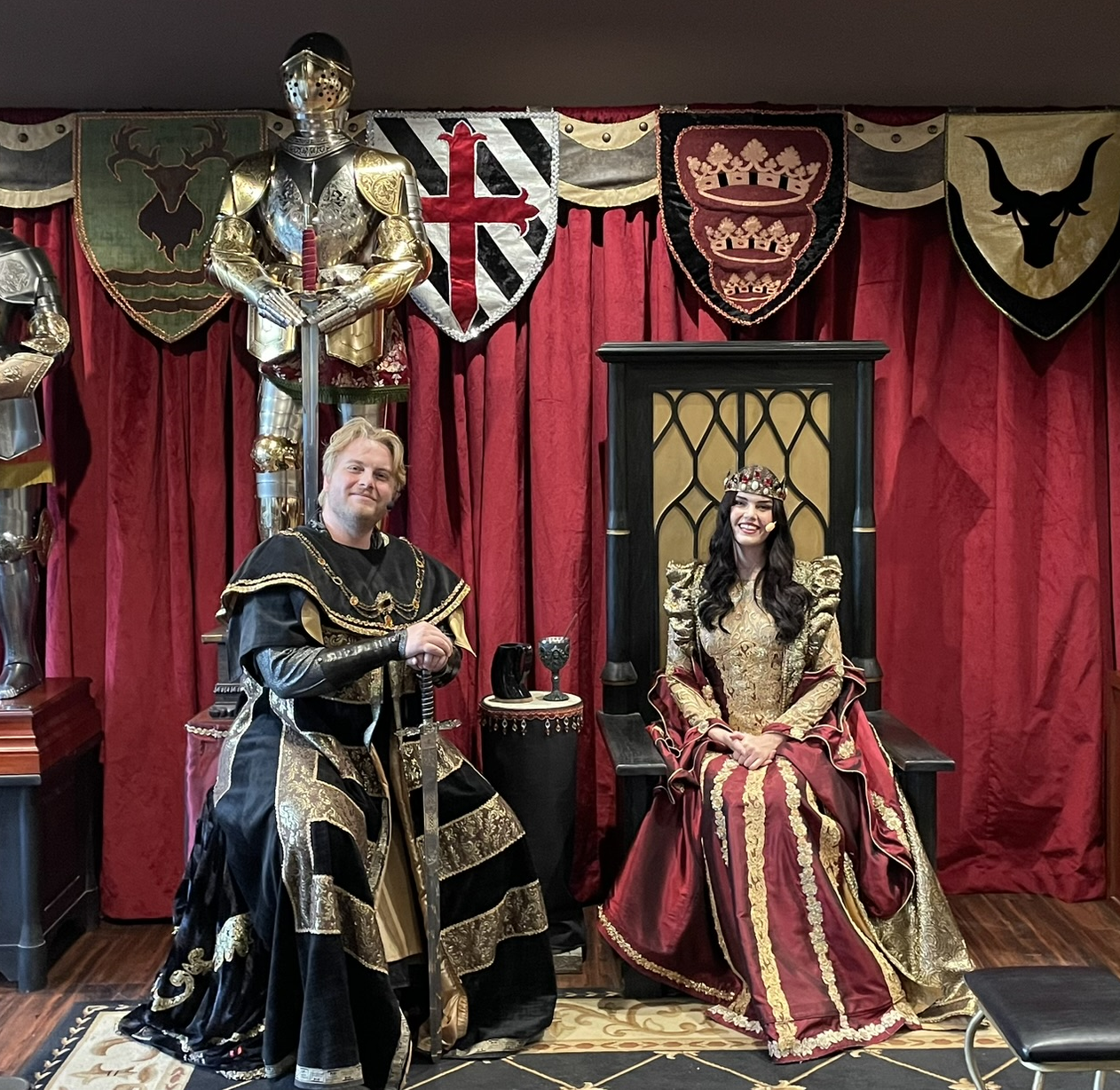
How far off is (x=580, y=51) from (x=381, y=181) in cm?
69

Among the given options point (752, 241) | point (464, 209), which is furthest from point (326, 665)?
point (752, 241)

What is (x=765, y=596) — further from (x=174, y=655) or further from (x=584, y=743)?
(x=174, y=655)

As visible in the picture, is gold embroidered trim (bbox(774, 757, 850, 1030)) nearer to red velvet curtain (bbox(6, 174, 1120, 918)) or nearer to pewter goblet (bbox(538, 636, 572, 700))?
pewter goblet (bbox(538, 636, 572, 700))

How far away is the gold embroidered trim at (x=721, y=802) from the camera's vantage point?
330cm

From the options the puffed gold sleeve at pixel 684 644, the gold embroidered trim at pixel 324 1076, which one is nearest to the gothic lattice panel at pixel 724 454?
the puffed gold sleeve at pixel 684 644

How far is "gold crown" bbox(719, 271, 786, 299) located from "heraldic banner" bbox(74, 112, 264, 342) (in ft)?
4.91

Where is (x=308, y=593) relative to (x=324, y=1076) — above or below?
above

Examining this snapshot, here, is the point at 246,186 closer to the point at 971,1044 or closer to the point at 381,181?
the point at 381,181

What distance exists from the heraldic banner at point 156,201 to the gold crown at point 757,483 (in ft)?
5.42

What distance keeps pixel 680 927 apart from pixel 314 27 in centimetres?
256

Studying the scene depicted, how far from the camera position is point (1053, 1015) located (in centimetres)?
225

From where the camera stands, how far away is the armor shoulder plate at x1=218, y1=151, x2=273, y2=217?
3.64 metres

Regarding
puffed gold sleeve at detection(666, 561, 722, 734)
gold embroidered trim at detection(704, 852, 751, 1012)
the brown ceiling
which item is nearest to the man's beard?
puffed gold sleeve at detection(666, 561, 722, 734)

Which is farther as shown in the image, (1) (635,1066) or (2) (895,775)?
(2) (895,775)
